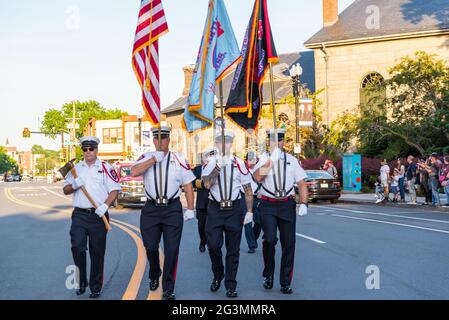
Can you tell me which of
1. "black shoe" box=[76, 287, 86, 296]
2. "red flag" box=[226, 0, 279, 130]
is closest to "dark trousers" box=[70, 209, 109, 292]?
"black shoe" box=[76, 287, 86, 296]

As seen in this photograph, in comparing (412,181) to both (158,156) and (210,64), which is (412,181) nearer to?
(210,64)

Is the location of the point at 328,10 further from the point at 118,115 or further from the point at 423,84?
the point at 118,115

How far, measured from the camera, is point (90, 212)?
6828mm

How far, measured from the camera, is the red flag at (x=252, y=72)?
34.2ft

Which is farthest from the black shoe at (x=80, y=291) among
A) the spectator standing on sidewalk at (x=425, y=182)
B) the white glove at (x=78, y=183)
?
the spectator standing on sidewalk at (x=425, y=182)

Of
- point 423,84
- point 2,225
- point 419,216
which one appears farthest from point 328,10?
point 2,225

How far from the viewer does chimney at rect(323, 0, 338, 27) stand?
4338 centimetres

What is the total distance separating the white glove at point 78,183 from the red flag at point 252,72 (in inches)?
165

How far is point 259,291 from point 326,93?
3590cm

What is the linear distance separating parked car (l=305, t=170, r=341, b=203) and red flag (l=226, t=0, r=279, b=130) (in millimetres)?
13689

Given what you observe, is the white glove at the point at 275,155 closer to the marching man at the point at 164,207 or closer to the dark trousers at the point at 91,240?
the marching man at the point at 164,207

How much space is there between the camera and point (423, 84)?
31.3m

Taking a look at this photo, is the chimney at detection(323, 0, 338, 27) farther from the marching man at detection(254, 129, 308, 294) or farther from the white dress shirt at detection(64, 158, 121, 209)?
the white dress shirt at detection(64, 158, 121, 209)
